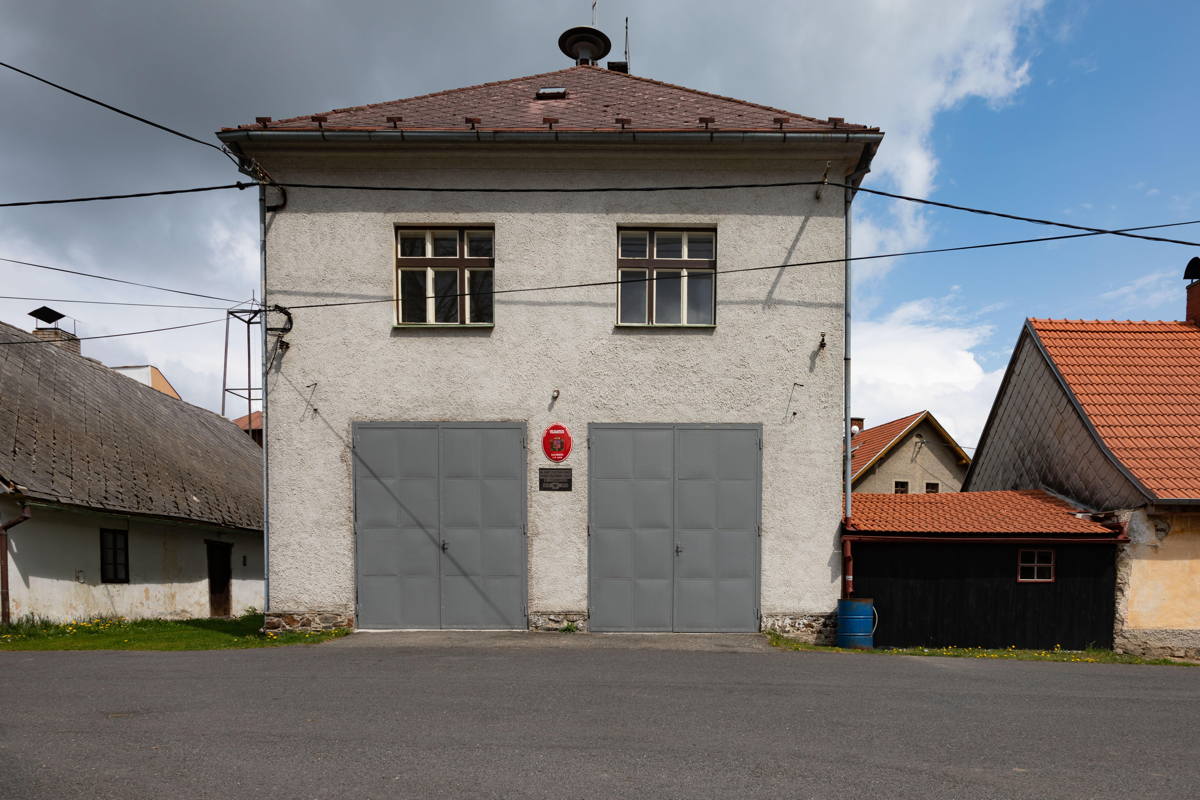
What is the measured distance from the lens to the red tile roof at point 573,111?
10812 mm

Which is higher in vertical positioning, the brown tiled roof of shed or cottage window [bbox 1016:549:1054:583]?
the brown tiled roof of shed

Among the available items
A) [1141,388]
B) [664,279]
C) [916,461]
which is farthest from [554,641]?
[916,461]

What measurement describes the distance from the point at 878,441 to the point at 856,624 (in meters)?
21.5

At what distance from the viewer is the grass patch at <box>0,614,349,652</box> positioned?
9906 mm

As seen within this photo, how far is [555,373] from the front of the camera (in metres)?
10.8

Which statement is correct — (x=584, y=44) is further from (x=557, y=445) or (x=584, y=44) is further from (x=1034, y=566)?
(x=1034, y=566)

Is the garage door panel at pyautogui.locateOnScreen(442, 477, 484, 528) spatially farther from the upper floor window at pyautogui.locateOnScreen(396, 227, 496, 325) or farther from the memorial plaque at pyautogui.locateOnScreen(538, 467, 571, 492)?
the upper floor window at pyautogui.locateOnScreen(396, 227, 496, 325)

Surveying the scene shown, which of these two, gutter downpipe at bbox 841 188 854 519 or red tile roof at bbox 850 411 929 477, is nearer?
gutter downpipe at bbox 841 188 854 519

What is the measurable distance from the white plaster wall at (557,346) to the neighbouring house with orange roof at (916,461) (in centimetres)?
1959

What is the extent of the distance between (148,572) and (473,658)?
12.4 metres

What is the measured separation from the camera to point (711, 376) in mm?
10859

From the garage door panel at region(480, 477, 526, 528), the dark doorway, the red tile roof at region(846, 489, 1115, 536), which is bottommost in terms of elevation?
the dark doorway

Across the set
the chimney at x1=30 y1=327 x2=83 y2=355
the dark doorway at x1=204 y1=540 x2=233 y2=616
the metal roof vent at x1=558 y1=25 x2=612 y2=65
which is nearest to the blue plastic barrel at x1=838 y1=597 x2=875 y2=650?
the metal roof vent at x1=558 y1=25 x2=612 y2=65

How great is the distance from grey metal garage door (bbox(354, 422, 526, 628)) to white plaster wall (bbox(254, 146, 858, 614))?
8.5 inches
